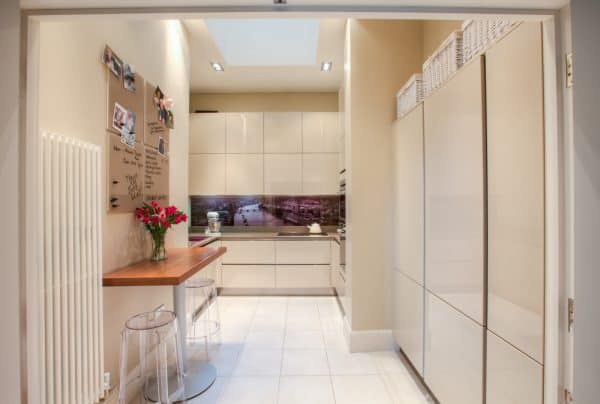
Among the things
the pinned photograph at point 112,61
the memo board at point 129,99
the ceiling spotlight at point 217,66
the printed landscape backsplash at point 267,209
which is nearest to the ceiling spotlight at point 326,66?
the ceiling spotlight at point 217,66

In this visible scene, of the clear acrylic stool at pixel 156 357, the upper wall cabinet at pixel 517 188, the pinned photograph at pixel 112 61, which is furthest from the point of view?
the pinned photograph at pixel 112 61

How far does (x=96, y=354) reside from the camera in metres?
1.55

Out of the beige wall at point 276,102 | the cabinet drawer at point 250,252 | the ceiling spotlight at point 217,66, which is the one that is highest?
the ceiling spotlight at point 217,66

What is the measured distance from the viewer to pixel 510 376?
1.18 metres

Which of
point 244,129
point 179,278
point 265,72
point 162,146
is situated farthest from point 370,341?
point 265,72

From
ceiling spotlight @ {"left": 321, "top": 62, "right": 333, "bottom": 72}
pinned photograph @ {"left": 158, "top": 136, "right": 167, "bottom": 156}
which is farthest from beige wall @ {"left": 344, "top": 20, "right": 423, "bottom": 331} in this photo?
pinned photograph @ {"left": 158, "top": 136, "right": 167, "bottom": 156}

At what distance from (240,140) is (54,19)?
11.9ft

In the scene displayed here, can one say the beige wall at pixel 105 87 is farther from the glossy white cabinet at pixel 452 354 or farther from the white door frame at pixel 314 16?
the glossy white cabinet at pixel 452 354

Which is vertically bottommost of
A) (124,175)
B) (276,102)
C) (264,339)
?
(264,339)

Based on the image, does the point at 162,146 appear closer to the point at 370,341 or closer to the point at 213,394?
the point at 213,394

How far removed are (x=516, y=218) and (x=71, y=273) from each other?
1.97 metres

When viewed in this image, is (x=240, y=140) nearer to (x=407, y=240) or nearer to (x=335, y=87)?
(x=335, y=87)

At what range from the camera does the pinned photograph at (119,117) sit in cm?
191
